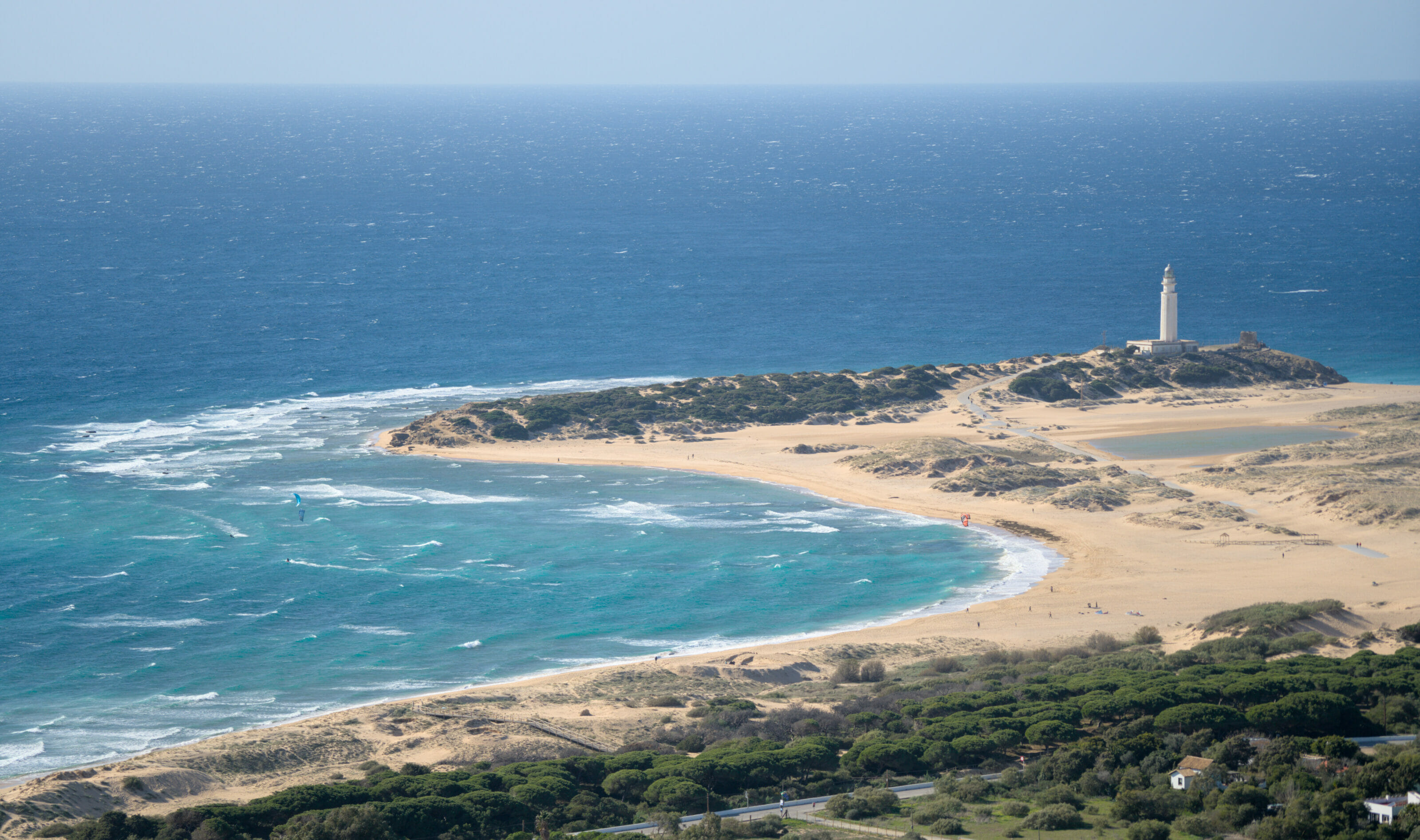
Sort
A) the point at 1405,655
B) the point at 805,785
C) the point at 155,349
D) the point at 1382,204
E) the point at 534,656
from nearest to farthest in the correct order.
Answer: the point at 805,785 → the point at 1405,655 → the point at 534,656 → the point at 155,349 → the point at 1382,204

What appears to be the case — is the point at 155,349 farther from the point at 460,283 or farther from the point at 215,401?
the point at 460,283

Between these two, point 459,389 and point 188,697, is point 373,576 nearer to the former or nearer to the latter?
point 188,697

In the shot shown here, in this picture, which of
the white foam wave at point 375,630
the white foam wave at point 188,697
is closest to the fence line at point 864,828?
the white foam wave at point 188,697

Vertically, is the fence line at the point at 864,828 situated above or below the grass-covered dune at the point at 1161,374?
above

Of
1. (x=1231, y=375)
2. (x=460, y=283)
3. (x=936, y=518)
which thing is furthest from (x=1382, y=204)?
(x=936, y=518)

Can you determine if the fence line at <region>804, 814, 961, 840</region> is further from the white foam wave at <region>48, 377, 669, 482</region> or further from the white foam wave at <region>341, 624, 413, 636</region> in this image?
the white foam wave at <region>48, 377, 669, 482</region>

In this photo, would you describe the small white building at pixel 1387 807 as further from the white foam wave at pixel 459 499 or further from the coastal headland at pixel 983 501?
the white foam wave at pixel 459 499

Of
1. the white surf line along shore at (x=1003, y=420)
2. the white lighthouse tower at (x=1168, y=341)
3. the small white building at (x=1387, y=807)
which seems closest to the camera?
the small white building at (x=1387, y=807)
